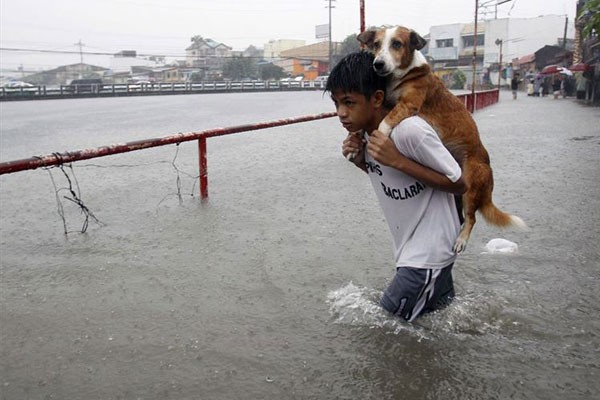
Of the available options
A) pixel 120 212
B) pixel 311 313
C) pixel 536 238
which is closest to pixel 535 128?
pixel 536 238

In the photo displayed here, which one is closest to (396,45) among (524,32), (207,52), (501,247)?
(501,247)

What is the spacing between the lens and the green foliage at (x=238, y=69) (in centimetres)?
9869

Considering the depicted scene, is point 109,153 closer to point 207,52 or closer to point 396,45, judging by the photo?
point 396,45

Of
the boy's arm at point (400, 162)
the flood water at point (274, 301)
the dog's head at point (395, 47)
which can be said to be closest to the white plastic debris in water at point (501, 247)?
the flood water at point (274, 301)

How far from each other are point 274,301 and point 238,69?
99.1 m

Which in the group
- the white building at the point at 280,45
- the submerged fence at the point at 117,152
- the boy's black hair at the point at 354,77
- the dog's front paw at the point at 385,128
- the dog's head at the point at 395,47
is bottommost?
the submerged fence at the point at 117,152

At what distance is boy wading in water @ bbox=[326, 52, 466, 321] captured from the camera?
95.2 inches

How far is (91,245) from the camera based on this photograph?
4.77m

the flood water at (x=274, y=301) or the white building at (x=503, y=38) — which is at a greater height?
the white building at (x=503, y=38)

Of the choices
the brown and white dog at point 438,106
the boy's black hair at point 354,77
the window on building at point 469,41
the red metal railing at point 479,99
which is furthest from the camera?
the window on building at point 469,41

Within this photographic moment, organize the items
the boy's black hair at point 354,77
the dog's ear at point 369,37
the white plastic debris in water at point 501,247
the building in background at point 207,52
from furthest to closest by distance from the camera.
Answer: the building in background at point 207,52 < the white plastic debris in water at point 501,247 < the dog's ear at point 369,37 < the boy's black hair at point 354,77

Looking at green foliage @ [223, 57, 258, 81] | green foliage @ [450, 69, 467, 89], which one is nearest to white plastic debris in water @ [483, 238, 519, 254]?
green foliage @ [450, 69, 467, 89]

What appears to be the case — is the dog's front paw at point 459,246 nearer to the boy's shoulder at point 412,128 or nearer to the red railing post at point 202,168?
the boy's shoulder at point 412,128

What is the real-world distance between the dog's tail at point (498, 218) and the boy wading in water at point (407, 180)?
84 centimetres
